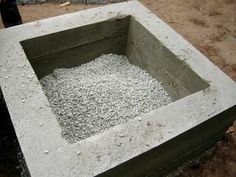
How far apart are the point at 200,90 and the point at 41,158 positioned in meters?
1.51

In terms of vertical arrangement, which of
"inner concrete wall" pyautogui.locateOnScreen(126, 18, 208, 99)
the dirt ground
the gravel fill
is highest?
"inner concrete wall" pyautogui.locateOnScreen(126, 18, 208, 99)

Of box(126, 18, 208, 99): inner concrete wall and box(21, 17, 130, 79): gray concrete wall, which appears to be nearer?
box(126, 18, 208, 99): inner concrete wall

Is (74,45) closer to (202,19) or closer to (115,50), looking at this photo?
(115,50)

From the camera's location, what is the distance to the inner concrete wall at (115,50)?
2.83 metres

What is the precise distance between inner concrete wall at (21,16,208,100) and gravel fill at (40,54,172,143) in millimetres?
92

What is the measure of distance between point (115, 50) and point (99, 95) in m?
0.78

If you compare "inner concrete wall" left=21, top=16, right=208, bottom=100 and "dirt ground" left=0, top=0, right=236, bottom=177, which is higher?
"inner concrete wall" left=21, top=16, right=208, bottom=100

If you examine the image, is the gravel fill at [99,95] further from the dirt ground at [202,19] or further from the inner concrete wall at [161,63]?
the dirt ground at [202,19]

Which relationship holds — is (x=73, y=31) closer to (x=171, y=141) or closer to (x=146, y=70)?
(x=146, y=70)

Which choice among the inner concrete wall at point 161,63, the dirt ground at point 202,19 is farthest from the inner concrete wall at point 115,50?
the dirt ground at point 202,19

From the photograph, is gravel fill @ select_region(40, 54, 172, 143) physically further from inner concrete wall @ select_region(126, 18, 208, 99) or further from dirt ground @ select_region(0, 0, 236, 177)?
dirt ground @ select_region(0, 0, 236, 177)

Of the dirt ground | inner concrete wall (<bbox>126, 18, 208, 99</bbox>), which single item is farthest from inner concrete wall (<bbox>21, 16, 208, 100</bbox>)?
the dirt ground

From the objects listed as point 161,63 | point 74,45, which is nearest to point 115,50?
point 74,45

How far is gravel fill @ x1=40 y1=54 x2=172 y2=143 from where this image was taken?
8.71 feet
